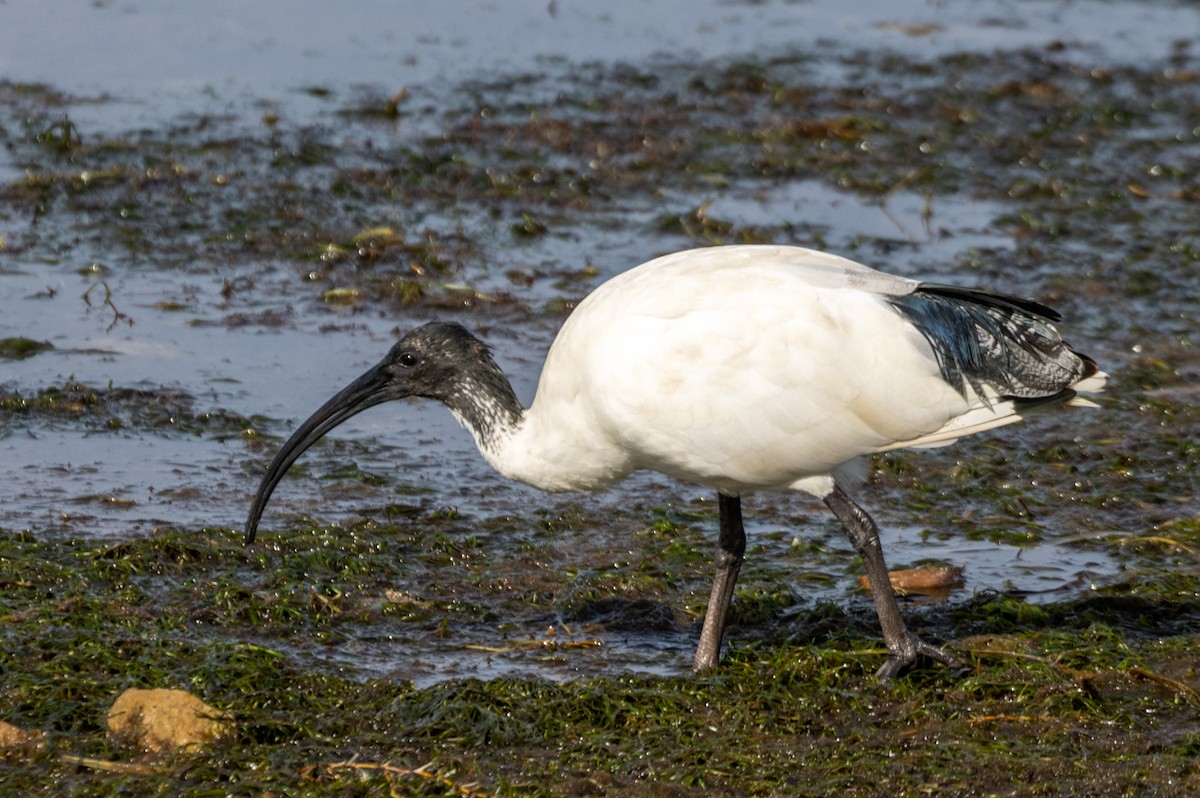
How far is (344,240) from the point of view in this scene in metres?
10.4

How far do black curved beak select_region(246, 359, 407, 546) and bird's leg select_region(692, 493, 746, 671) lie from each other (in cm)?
120

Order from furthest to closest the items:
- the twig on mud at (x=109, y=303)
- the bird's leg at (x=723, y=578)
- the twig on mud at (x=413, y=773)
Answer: the twig on mud at (x=109, y=303), the bird's leg at (x=723, y=578), the twig on mud at (x=413, y=773)

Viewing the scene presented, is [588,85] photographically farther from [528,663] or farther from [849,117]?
[528,663]

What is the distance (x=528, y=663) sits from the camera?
6.23 m

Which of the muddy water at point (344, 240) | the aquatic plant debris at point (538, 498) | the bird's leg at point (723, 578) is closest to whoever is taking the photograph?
the aquatic plant debris at point (538, 498)

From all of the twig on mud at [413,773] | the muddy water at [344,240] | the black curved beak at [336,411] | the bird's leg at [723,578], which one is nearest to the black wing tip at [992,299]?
the bird's leg at [723,578]

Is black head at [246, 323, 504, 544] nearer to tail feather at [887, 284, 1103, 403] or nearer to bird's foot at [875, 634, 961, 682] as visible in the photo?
tail feather at [887, 284, 1103, 403]

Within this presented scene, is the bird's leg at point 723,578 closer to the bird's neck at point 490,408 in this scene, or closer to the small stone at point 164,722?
the bird's neck at point 490,408

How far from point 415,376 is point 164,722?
1.62 m

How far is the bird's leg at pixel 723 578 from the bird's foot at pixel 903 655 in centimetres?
54

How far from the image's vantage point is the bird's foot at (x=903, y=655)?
6.12 meters

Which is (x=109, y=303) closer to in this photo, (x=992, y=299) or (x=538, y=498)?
(x=538, y=498)

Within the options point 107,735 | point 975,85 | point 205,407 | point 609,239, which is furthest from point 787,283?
point 975,85

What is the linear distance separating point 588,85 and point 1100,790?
916 cm
